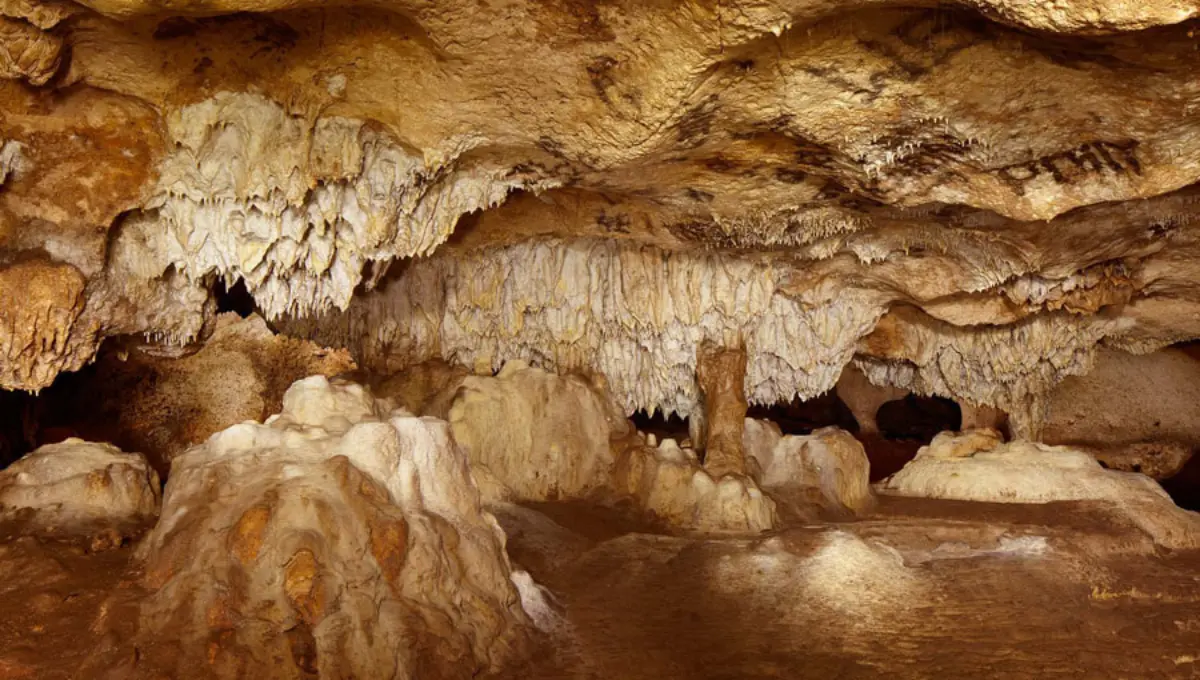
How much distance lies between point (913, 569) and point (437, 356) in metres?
6.24

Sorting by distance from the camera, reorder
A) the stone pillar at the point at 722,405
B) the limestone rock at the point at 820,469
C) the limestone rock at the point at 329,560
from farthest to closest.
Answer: the stone pillar at the point at 722,405 < the limestone rock at the point at 820,469 < the limestone rock at the point at 329,560

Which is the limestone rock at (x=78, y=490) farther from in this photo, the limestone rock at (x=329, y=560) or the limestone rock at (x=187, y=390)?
the limestone rock at (x=187, y=390)

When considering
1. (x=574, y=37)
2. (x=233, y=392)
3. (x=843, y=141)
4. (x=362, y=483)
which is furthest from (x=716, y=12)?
(x=233, y=392)

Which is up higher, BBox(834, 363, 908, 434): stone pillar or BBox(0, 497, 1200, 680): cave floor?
BBox(834, 363, 908, 434): stone pillar

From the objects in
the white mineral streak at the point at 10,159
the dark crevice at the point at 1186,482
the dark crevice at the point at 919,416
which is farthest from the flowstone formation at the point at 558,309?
the dark crevice at the point at 919,416

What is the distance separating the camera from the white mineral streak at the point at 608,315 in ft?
34.6

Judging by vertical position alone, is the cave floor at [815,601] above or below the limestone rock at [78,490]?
below

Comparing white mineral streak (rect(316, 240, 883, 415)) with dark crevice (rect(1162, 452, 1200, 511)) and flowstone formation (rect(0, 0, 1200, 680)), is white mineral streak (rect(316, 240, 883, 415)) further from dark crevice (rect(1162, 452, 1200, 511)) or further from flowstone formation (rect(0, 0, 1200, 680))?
dark crevice (rect(1162, 452, 1200, 511))

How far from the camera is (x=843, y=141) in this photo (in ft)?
21.8

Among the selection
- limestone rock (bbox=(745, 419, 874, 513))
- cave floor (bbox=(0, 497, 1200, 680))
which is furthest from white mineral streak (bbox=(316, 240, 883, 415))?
cave floor (bbox=(0, 497, 1200, 680))

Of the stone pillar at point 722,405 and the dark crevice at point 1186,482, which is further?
the dark crevice at point 1186,482

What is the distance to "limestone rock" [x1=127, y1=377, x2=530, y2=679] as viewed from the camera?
441cm

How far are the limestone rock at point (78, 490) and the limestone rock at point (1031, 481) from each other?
8169 mm

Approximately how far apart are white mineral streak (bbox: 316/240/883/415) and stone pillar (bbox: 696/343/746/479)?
219 mm
